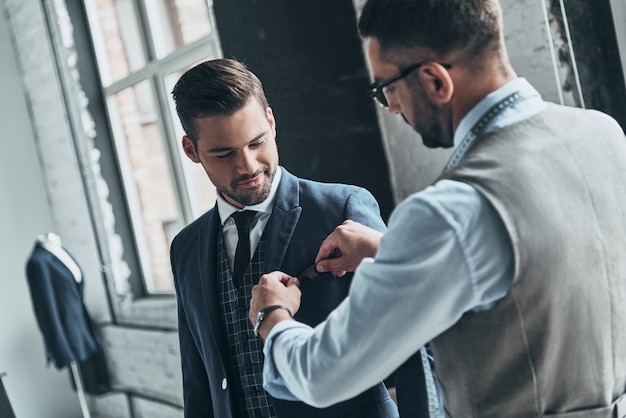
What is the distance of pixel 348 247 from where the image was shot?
1212mm

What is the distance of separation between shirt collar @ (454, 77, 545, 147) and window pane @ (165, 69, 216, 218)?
372 cm

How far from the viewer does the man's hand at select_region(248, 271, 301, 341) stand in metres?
1.08

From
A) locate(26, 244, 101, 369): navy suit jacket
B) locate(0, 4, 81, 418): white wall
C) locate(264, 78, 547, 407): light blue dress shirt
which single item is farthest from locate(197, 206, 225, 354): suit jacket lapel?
locate(0, 4, 81, 418): white wall

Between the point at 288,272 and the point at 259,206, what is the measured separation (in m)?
0.18

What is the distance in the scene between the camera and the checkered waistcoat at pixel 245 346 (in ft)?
4.66

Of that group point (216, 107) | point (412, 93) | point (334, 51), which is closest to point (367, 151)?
point (334, 51)

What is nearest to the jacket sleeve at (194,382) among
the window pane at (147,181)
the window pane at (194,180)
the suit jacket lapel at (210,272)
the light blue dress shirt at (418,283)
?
the suit jacket lapel at (210,272)

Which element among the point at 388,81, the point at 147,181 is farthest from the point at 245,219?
the point at 147,181

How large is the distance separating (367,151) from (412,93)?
1459 millimetres

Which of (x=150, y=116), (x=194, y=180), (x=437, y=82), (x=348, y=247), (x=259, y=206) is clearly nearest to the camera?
(x=437, y=82)

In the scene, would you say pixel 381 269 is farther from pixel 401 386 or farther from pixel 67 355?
pixel 67 355

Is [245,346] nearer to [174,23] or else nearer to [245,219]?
[245,219]

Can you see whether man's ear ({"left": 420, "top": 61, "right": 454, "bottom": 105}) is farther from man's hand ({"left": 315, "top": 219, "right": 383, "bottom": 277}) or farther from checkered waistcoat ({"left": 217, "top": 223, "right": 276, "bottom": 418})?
checkered waistcoat ({"left": 217, "top": 223, "right": 276, "bottom": 418})

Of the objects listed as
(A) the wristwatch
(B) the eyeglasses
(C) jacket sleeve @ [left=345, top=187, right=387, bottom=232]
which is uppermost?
(B) the eyeglasses
